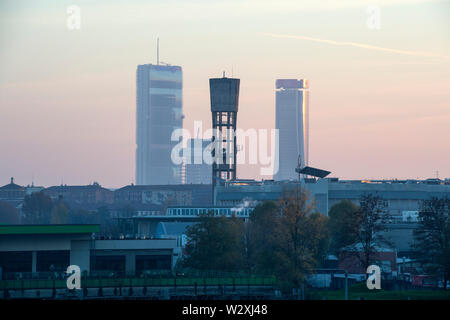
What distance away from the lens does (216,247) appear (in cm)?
9138

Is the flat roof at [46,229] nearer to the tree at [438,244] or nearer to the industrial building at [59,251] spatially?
the industrial building at [59,251]

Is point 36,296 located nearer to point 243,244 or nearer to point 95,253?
point 95,253

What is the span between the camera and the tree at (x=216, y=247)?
88.5m

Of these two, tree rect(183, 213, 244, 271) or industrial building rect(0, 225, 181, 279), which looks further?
tree rect(183, 213, 244, 271)

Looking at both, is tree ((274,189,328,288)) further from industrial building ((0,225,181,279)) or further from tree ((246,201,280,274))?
industrial building ((0,225,181,279))

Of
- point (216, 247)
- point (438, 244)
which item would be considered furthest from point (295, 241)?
point (438, 244)

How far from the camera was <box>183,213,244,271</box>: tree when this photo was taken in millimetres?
88500

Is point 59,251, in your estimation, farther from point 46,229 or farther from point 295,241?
point 295,241

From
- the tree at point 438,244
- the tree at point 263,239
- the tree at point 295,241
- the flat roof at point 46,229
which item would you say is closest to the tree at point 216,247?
the tree at point 263,239

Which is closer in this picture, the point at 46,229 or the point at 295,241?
the point at 295,241

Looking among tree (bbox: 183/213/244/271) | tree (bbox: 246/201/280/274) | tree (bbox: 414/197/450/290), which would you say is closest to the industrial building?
tree (bbox: 183/213/244/271)
